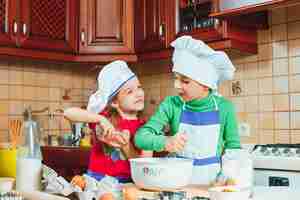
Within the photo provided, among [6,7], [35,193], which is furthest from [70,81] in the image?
[35,193]

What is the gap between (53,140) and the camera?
8.84 ft

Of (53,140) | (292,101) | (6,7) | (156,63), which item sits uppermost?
(6,7)

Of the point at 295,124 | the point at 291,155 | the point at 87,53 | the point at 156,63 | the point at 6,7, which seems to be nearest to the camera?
the point at 291,155

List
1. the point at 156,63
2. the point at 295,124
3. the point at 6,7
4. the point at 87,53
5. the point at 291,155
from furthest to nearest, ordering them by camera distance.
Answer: the point at 156,63
the point at 87,53
the point at 6,7
the point at 295,124
the point at 291,155

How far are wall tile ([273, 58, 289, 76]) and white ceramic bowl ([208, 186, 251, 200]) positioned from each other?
52.9 inches

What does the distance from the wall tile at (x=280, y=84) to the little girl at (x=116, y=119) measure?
40.0 inches

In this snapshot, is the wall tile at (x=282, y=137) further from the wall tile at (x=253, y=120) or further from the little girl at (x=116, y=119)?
the little girl at (x=116, y=119)

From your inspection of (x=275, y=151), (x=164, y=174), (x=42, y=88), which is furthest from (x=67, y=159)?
(x=164, y=174)

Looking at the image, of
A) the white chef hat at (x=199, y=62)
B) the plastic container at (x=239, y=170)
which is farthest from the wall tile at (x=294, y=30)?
the plastic container at (x=239, y=170)

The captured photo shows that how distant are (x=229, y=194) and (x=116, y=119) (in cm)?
56

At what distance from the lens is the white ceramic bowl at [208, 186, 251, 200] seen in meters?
0.94

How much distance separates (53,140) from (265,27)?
1321mm

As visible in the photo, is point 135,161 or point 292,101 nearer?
point 135,161

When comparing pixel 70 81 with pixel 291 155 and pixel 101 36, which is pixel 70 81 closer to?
pixel 101 36
